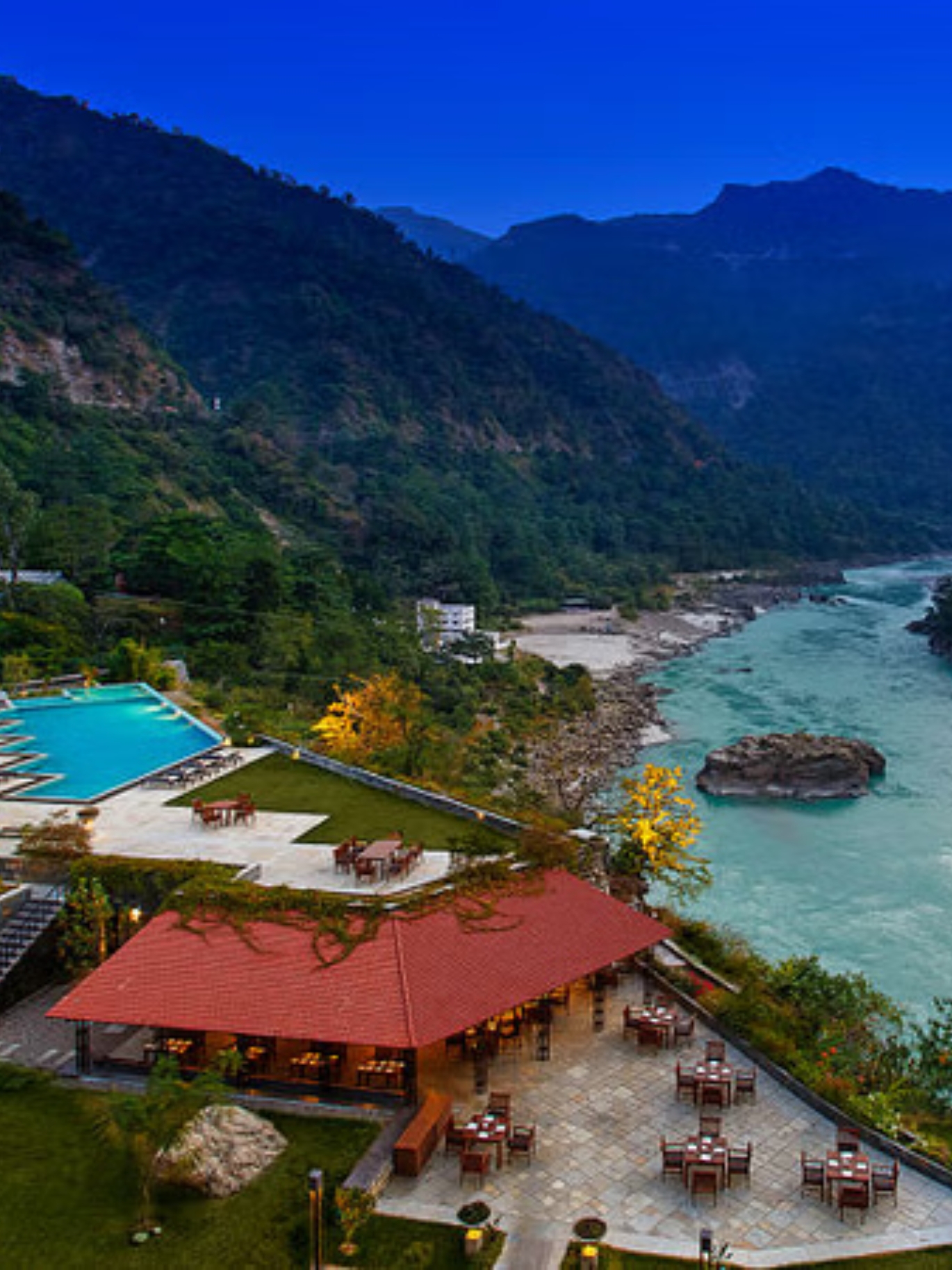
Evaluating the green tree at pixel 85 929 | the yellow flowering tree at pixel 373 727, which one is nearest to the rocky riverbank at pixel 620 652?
the yellow flowering tree at pixel 373 727

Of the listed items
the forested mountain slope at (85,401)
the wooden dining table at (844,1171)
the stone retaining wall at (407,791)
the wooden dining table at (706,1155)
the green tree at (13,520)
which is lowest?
the wooden dining table at (844,1171)

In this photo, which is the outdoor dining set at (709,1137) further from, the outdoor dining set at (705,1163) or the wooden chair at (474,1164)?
the wooden chair at (474,1164)

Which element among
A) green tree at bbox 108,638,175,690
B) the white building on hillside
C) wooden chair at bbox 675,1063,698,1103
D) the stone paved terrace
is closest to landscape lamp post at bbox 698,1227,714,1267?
the stone paved terrace

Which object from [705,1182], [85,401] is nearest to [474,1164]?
[705,1182]

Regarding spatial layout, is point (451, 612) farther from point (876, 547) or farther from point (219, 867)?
point (876, 547)

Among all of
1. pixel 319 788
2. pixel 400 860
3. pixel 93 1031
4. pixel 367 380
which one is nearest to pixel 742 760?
pixel 319 788

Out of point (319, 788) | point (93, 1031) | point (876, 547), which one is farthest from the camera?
point (876, 547)

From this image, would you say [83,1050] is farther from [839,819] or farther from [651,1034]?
[839,819]
